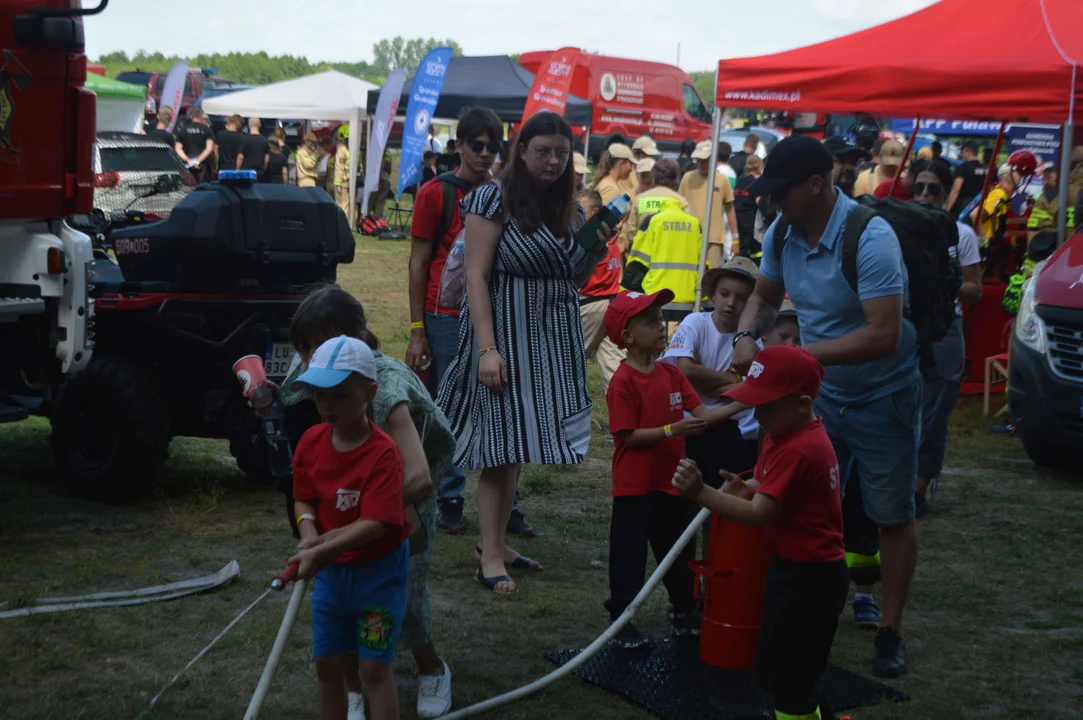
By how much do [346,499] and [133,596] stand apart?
2286mm

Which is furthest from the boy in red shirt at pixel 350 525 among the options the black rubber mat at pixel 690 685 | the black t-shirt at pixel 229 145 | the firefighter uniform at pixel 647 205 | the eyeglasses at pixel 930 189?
the black t-shirt at pixel 229 145

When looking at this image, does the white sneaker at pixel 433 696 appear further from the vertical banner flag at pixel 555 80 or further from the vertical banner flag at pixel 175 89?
the vertical banner flag at pixel 175 89

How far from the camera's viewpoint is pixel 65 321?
5.70 meters

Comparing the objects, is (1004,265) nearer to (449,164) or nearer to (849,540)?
(849,540)

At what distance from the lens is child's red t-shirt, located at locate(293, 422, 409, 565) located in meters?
3.09

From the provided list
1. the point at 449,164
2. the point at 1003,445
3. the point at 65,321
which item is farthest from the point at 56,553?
the point at 449,164

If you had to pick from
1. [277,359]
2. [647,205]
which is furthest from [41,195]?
[647,205]

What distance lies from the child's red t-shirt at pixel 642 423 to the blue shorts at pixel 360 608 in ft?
4.45

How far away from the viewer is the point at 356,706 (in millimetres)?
3750

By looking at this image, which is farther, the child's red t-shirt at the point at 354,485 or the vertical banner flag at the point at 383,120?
the vertical banner flag at the point at 383,120

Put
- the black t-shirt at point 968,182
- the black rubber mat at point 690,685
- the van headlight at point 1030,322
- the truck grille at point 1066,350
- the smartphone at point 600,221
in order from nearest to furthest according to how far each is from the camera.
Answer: the black rubber mat at point 690,685 → the smartphone at point 600,221 → the truck grille at point 1066,350 → the van headlight at point 1030,322 → the black t-shirt at point 968,182

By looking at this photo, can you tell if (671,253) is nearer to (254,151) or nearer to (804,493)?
(804,493)

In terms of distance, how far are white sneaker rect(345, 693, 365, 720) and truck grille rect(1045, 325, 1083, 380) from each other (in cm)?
557

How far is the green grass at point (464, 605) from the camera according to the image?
413cm
